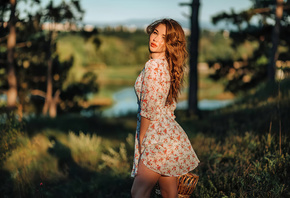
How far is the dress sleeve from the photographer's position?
2.67 m

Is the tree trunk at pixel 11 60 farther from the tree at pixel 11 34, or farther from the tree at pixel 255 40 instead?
the tree at pixel 255 40

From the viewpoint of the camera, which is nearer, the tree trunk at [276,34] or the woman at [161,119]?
the woman at [161,119]

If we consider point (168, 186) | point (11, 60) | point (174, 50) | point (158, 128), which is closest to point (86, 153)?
point (168, 186)

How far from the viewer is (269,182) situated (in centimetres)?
403

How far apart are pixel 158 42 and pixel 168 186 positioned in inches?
49.9

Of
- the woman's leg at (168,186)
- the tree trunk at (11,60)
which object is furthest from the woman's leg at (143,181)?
Result: the tree trunk at (11,60)

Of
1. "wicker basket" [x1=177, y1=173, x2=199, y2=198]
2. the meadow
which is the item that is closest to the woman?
"wicker basket" [x1=177, y1=173, x2=199, y2=198]

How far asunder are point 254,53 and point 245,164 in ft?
63.4

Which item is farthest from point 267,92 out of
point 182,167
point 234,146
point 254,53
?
point 254,53

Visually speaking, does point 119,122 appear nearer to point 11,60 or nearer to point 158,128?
point 11,60

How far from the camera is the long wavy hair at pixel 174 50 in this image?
9.40ft

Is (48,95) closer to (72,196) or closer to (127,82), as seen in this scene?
(72,196)

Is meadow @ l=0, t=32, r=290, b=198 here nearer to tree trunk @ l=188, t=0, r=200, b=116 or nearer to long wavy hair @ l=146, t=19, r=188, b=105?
long wavy hair @ l=146, t=19, r=188, b=105

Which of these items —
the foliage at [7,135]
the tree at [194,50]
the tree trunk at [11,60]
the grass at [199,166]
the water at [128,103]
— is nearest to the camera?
the grass at [199,166]
